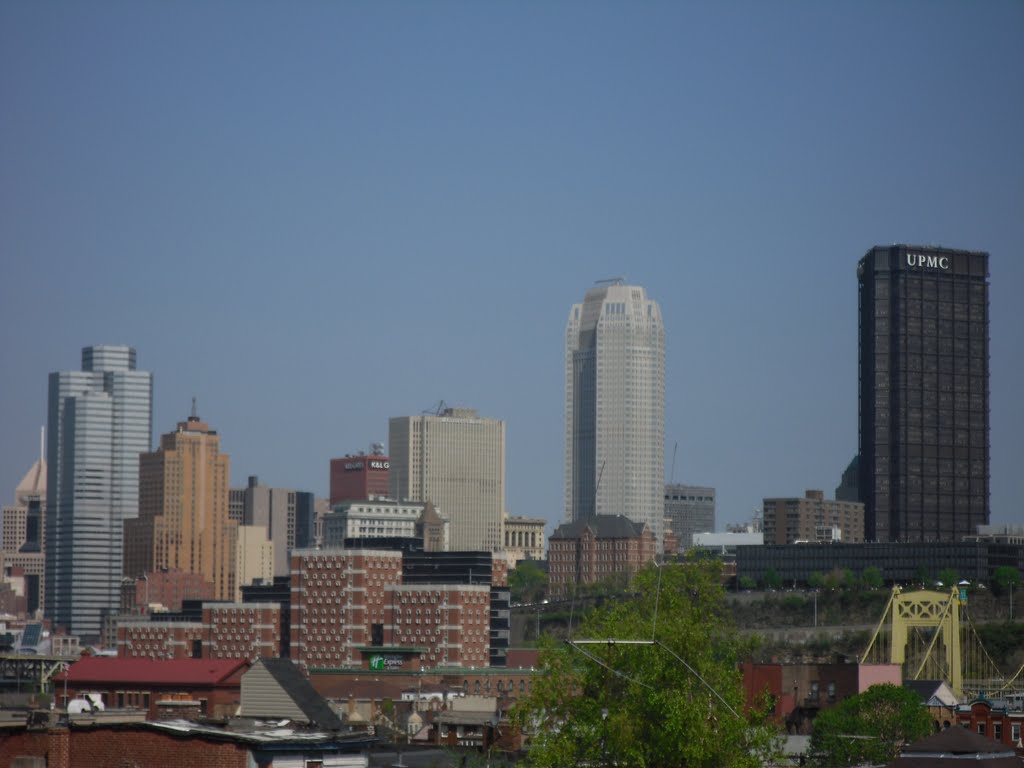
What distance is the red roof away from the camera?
147750mm

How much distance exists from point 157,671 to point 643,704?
310 feet

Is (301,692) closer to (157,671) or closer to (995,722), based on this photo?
(995,722)

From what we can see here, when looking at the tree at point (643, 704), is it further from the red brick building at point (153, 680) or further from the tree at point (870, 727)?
the red brick building at point (153, 680)

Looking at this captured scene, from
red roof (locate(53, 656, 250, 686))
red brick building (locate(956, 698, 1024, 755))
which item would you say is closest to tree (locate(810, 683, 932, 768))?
red brick building (locate(956, 698, 1024, 755))

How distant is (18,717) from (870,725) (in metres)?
60.6

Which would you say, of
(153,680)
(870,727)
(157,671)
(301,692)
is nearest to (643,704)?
(301,692)

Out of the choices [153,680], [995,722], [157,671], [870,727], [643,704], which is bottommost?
[153,680]

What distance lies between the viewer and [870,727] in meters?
112

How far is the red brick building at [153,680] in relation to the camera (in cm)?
14212

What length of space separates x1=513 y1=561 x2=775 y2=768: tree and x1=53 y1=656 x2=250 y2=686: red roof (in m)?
72.5

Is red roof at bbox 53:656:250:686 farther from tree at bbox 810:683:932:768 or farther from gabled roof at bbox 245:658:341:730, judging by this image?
gabled roof at bbox 245:658:341:730

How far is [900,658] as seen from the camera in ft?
540

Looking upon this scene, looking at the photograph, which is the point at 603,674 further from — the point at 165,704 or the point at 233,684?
the point at 233,684

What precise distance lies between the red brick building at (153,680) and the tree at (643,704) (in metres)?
62.1
